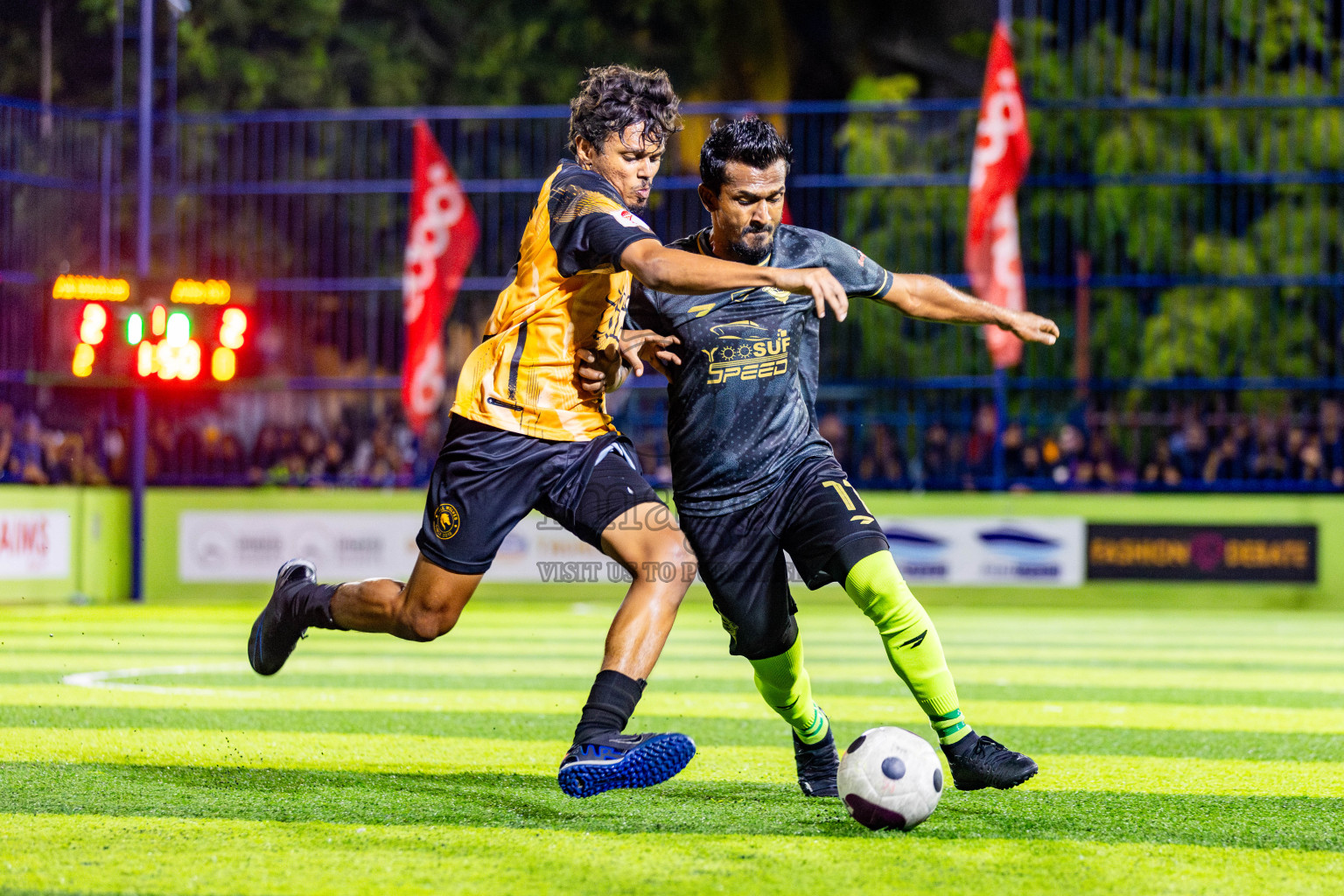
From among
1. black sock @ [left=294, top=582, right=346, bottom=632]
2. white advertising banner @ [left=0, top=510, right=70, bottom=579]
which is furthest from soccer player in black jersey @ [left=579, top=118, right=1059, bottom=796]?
white advertising banner @ [left=0, top=510, right=70, bottom=579]

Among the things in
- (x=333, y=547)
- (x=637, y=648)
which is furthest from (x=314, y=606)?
(x=333, y=547)

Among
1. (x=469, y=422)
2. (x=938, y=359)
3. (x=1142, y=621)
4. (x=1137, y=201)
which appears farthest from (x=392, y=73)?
(x=469, y=422)

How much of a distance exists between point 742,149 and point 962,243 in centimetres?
1484

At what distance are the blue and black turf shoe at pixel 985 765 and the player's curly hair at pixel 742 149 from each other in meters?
1.80

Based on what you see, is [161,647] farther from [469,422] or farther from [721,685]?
[469,422]

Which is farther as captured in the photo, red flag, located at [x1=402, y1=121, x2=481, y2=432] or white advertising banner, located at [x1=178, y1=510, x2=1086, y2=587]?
red flag, located at [x1=402, y1=121, x2=481, y2=432]

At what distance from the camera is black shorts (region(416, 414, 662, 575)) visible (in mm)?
4801

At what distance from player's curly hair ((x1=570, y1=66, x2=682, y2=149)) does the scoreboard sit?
10772 mm

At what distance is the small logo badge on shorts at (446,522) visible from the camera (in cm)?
482

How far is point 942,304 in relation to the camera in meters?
4.68

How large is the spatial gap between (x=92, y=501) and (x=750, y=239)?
12872 mm

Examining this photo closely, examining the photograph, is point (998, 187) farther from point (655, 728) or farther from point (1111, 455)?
point (655, 728)

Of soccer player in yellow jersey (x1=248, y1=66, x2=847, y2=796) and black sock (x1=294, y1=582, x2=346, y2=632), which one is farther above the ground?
soccer player in yellow jersey (x1=248, y1=66, x2=847, y2=796)

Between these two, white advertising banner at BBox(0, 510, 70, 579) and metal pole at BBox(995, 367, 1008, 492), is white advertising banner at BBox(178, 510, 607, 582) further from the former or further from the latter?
metal pole at BBox(995, 367, 1008, 492)
